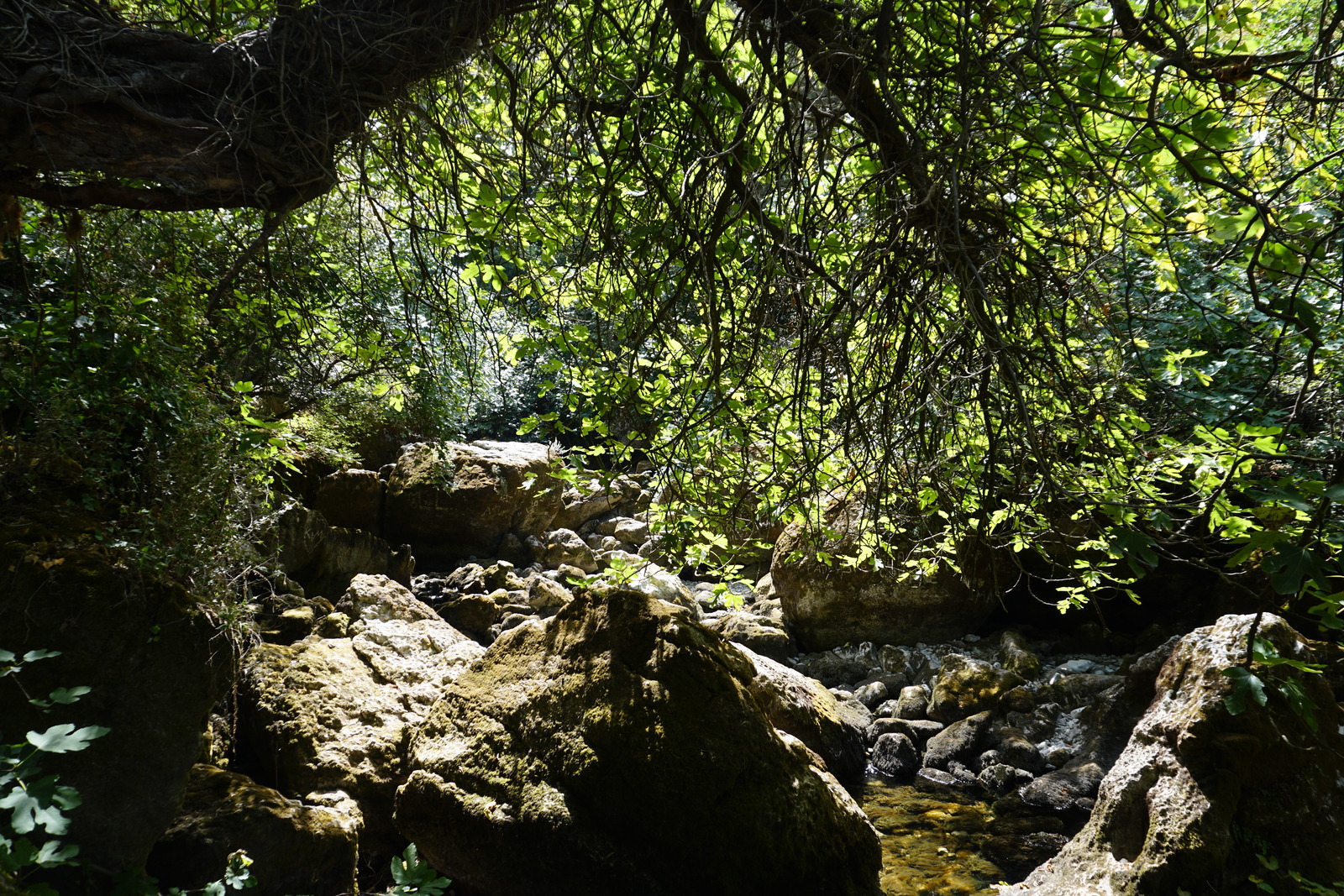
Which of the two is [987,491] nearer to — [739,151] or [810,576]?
[739,151]

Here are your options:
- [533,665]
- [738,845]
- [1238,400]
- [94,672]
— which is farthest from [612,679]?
[1238,400]

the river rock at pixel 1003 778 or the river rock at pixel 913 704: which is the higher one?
the river rock at pixel 913 704

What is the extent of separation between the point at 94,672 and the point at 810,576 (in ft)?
27.9

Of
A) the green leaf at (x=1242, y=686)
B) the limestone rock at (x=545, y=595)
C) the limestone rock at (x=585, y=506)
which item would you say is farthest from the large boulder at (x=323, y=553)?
the green leaf at (x=1242, y=686)

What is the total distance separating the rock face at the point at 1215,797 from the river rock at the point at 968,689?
12.0ft

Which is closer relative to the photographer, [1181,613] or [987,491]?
[987,491]

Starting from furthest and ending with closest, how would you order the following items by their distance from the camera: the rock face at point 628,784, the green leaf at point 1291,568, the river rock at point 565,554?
1. the river rock at point 565,554
2. the rock face at point 628,784
3. the green leaf at point 1291,568

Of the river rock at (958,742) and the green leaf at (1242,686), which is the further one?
the river rock at (958,742)

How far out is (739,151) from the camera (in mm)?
2592

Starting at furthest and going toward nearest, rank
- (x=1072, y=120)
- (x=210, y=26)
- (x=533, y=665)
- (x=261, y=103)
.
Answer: (x=533, y=665) < (x=210, y=26) < (x=261, y=103) < (x=1072, y=120)

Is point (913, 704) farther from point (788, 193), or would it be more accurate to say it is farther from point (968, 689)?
point (788, 193)

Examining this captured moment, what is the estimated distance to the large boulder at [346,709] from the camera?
4.58 m

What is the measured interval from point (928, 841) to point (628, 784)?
10.3 ft

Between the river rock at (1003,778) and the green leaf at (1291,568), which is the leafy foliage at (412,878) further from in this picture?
the river rock at (1003,778)
